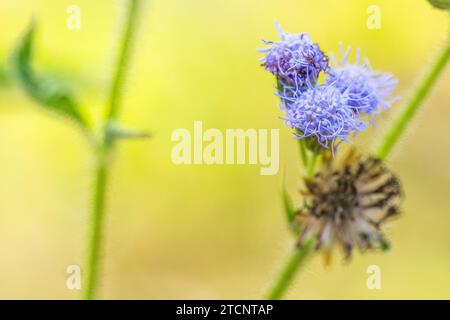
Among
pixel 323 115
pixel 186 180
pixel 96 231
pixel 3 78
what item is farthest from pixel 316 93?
pixel 186 180

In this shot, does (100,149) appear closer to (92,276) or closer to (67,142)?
(92,276)

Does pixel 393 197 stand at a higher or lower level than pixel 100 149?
lower

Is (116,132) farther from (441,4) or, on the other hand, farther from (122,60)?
(441,4)

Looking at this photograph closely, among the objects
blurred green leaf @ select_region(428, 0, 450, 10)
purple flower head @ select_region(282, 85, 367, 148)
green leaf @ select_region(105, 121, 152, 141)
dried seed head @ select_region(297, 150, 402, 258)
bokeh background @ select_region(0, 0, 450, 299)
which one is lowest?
dried seed head @ select_region(297, 150, 402, 258)

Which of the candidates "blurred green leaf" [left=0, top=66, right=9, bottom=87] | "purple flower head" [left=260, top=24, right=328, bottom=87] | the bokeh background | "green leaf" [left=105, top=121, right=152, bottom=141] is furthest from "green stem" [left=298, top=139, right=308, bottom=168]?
the bokeh background

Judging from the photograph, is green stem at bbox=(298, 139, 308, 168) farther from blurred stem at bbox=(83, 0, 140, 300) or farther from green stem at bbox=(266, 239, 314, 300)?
blurred stem at bbox=(83, 0, 140, 300)

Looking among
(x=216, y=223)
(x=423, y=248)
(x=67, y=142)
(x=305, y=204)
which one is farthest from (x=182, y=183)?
(x=305, y=204)

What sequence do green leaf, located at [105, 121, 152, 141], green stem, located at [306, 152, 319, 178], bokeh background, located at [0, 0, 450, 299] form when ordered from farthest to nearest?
bokeh background, located at [0, 0, 450, 299]
green leaf, located at [105, 121, 152, 141]
green stem, located at [306, 152, 319, 178]
